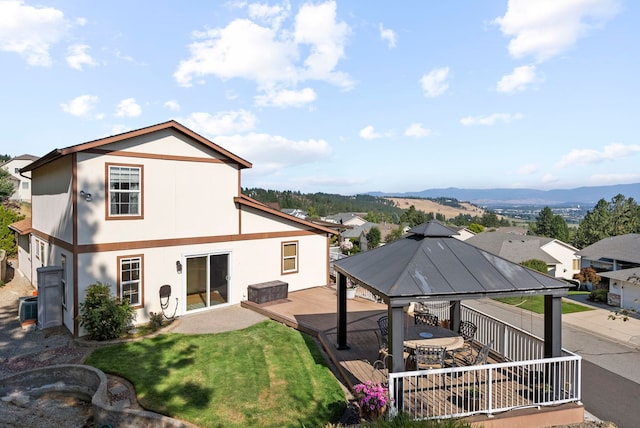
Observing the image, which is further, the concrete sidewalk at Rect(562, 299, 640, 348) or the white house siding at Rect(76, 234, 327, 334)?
the concrete sidewalk at Rect(562, 299, 640, 348)

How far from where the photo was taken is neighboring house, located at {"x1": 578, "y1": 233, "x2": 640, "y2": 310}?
25766 mm

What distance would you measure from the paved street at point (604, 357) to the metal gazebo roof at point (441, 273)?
4194mm

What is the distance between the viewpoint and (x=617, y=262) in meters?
33.9

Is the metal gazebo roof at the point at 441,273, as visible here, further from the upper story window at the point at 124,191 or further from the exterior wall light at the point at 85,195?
the exterior wall light at the point at 85,195

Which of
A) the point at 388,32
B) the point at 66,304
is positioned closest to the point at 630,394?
the point at 388,32

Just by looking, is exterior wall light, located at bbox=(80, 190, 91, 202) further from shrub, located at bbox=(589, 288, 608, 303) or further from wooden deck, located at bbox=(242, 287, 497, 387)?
shrub, located at bbox=(589, 288, 608, 303)

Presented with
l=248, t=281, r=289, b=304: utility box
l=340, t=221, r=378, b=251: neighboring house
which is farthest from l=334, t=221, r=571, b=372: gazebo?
l=340, t=221, r=378, b=251: neighboring house

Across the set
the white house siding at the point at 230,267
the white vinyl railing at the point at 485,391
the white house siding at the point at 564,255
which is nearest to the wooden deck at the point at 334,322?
the white house siding at the point at 230,267

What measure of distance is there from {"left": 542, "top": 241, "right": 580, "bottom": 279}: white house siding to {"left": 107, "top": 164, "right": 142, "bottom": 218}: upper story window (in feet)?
147

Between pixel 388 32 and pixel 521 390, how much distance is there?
44.8 feet

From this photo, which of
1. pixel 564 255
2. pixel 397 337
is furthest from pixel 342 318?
pixel 564 255

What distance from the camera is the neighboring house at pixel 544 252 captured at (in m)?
40.9

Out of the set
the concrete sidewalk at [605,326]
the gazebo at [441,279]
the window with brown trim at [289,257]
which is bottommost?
the concrete sidewalk at [605,326]

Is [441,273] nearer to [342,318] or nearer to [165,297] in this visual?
[342,318]
